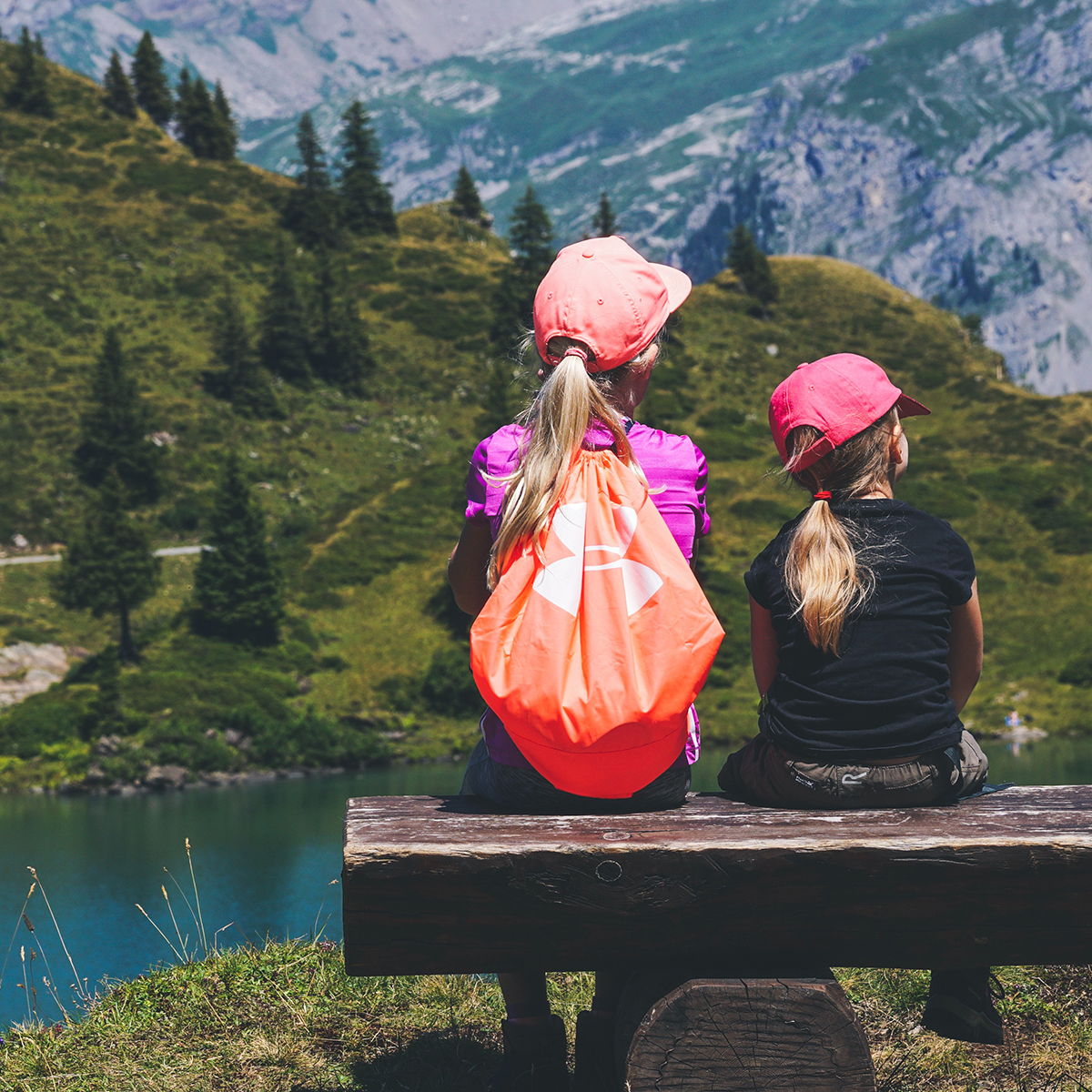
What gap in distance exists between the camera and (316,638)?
38.0 metres

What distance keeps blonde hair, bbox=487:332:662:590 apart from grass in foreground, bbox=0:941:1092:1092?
188cm

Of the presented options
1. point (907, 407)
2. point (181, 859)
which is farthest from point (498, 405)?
point (907, 407)

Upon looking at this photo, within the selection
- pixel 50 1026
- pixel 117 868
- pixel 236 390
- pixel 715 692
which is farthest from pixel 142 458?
pixel 50 1026

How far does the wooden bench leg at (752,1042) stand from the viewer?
9.78 feet

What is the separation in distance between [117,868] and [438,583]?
24260mm

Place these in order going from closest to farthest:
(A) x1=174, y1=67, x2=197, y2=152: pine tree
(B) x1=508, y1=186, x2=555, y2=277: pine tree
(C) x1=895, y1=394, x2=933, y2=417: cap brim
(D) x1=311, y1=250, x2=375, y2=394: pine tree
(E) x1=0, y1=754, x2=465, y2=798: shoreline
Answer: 1. (C) x1=895, y1=394, x2=933, y2=417: cap brim
2. (E) x1=0, y1=754, x2=465, y2=798: shoreline
3. (D) x1=311, y1=250, x2=375, y2=394: pine tree
4. (B) x1=508, y1=186, x2=555, y2=277: pine tree
5. (A) x1=174, y1=67, x2=197, y2=152: pine tree

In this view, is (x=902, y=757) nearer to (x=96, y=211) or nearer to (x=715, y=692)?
(x=715, y=692)

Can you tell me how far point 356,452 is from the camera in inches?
2078

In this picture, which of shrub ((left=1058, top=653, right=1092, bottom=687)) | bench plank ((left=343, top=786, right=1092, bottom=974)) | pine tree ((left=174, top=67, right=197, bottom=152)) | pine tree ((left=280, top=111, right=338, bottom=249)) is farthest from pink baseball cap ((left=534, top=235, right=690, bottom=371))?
pine tree ((left=174, top=67, right=197, bottom=152))

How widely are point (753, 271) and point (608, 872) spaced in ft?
238

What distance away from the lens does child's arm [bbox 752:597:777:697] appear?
11.7 ft

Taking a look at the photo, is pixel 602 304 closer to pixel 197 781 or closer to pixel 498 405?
pixel 197 781

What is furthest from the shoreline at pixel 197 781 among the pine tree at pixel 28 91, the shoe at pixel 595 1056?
the pine tree at pixel 28 91

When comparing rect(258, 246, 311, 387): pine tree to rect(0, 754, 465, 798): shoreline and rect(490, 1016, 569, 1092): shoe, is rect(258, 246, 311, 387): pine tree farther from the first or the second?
rect(490, 1016, 569, 1092): shoe
